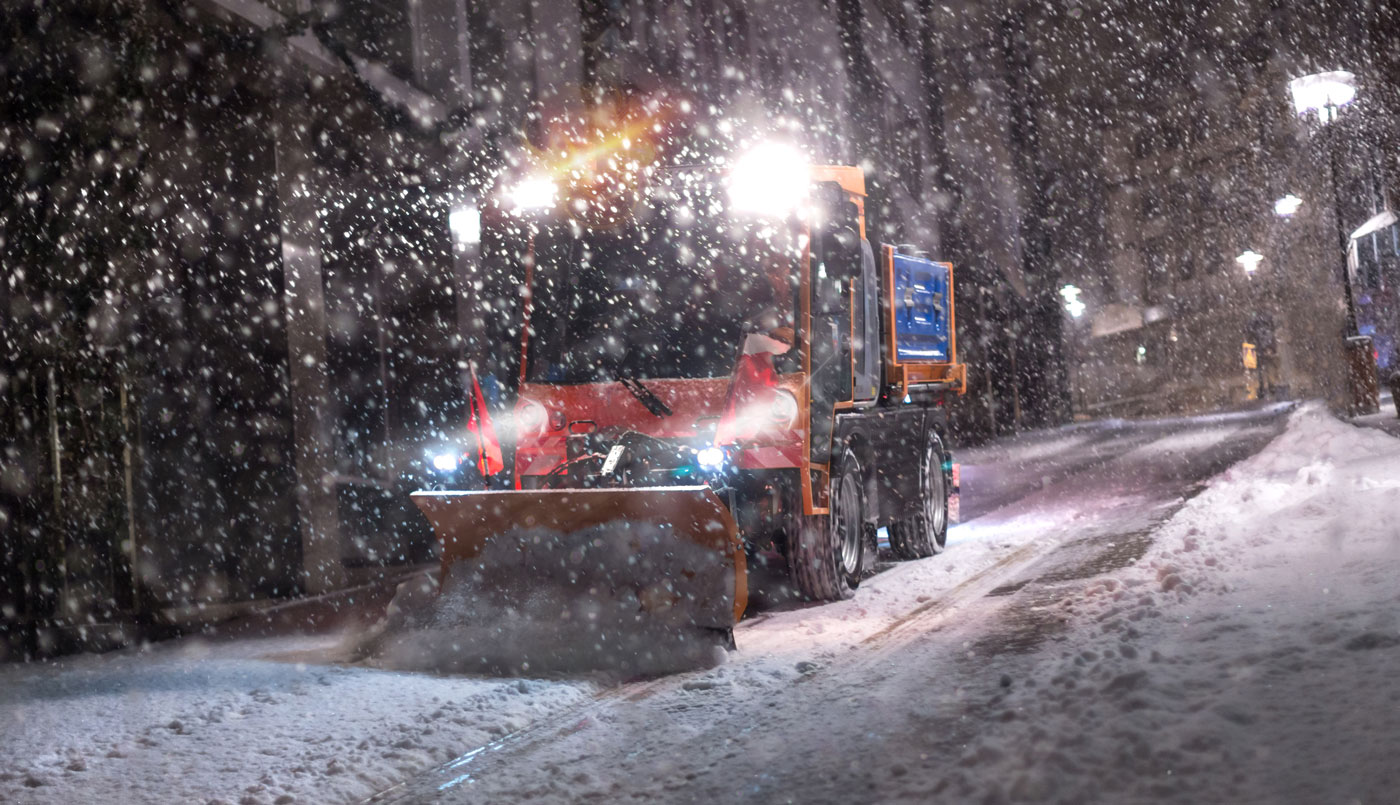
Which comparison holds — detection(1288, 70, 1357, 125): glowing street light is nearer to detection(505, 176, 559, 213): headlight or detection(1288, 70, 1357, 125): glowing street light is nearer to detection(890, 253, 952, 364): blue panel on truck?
detection(890, 253, 952, 364): blue panel on truck

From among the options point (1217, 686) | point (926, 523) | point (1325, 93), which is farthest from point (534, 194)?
point (1325, 93)

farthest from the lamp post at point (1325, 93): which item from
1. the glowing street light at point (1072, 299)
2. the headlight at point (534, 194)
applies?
the glowing street light at point (1072, 299)

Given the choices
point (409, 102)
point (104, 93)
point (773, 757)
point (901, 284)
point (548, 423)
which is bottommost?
point (773, 757)

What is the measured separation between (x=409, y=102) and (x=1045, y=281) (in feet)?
117

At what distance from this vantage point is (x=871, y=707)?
473cm

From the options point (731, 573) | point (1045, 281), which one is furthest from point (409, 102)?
point (1045, 281)

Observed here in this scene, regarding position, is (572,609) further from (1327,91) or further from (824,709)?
(1327,91)

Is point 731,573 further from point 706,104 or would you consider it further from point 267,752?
point 706,104

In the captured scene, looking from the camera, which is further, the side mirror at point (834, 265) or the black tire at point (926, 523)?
the black tire at point (926, 523)

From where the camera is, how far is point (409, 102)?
12070 millimetres

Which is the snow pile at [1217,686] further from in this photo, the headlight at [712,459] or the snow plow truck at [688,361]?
the headlight at [712,459]

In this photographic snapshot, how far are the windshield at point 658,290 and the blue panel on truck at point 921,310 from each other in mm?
2074

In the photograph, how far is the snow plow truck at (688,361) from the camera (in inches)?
275

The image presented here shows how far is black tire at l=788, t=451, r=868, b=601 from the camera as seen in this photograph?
7.34 metres
